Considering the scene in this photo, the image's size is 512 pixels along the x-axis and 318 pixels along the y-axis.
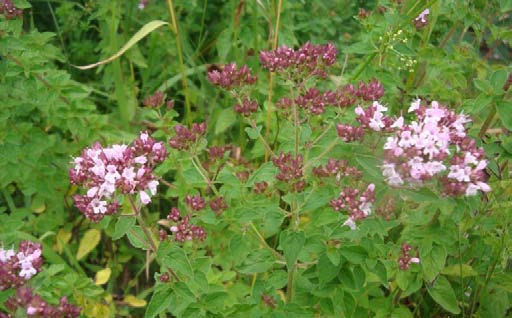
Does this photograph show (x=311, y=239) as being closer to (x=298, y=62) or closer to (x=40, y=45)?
(x=298, y=62)

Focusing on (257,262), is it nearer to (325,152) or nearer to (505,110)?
(325,152)

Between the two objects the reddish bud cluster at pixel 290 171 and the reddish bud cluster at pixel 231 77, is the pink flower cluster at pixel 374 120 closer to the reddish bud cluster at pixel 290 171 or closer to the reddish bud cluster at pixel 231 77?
the reddish bud cluster at pixel 290 171

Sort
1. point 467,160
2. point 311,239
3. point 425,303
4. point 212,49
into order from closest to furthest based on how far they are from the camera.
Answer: point 467,160 < point 311,239 < point 425,303 < point 212,49

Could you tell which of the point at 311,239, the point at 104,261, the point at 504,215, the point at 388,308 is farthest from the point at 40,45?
the point at 504,215

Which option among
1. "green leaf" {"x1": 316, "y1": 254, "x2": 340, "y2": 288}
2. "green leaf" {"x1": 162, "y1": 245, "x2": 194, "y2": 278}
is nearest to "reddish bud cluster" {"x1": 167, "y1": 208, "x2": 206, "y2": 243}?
"green leaf" {"x1": 162, "y1": 245, "x2": 194, "y2": 278}

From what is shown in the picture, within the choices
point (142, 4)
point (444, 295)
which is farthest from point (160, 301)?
point (142, 4)

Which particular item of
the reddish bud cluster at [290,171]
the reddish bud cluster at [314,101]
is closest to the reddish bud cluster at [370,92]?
the reddish bud cluster at [314,101]
